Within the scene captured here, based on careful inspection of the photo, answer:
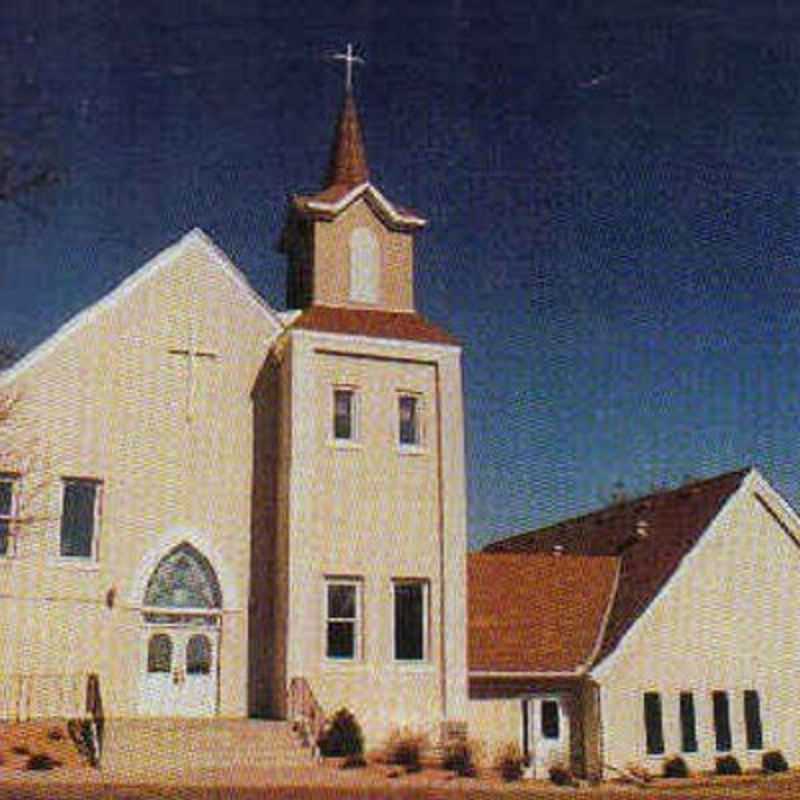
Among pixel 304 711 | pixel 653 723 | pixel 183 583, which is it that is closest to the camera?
pixel 304 711

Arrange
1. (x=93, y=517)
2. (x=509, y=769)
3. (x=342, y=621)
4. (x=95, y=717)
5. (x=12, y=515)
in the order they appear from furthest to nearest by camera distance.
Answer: (x=342, y=621) → (x=93, y=517) → (x=12, y=515) → (x=95, y=717) → (x=509, y=769)

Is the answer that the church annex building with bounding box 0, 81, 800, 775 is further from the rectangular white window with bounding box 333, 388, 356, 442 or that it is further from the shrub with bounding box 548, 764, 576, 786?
the shrub with bounding box 548, 764, 576, 786

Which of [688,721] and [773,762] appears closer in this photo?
[688,721]

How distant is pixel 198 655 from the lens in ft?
91.1

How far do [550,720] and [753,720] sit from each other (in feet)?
16.9

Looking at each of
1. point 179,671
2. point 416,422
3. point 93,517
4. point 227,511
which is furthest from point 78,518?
point 416,422

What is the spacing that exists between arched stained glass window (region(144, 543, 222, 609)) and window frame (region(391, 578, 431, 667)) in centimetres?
390

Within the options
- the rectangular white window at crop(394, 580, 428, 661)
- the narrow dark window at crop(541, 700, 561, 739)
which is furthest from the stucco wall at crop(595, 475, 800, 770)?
the rectangular white window at crop(394, 580, 428, 661)

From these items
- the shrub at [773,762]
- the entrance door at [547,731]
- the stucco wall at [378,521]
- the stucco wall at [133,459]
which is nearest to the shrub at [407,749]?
the stucco wall at [378,521]

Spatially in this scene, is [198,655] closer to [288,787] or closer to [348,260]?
[288,787]

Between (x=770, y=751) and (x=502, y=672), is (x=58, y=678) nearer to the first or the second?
(x=502, y=672)

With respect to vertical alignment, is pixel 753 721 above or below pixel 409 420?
below

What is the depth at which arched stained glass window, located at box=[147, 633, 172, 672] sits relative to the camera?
2733cm

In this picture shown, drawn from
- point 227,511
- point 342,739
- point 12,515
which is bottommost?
point 342,739
